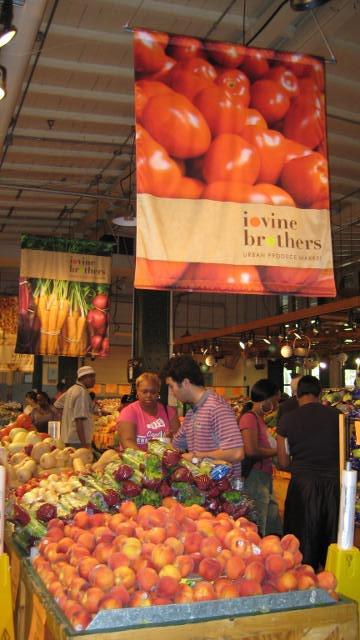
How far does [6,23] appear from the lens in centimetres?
375

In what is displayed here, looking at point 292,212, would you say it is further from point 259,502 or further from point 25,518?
point 259,502

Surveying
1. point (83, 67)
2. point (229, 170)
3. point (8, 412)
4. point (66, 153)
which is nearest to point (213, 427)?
point (229, 170)

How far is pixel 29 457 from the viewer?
474 cm

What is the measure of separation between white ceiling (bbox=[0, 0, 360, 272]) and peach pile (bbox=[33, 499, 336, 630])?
2.37 meters

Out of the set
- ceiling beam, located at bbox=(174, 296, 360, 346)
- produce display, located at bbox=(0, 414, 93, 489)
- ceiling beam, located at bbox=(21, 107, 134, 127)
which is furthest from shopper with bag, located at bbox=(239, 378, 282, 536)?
ceiling beam, located at bbox=(21, 107, 134, 127)

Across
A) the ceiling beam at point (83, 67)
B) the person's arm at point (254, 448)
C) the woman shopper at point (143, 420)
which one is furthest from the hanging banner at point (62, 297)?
the person's arm at point (254, 448)

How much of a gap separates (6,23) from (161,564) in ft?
10.3

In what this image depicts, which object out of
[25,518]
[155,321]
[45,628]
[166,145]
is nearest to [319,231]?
[166,145]

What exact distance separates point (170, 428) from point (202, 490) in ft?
8.07

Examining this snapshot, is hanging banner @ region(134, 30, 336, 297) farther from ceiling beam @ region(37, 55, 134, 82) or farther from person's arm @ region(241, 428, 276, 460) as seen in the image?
ceiling beam @ region(37, 55, 134, 82)

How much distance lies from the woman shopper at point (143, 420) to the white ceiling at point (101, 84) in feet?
8.68

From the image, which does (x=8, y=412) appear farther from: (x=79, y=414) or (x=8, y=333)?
(x=79, y=414)

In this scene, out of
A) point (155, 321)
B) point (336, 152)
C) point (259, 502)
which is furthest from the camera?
point (155, 321)

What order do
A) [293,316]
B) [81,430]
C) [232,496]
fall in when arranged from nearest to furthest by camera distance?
[232,496]
[81,430]
[293,316]
